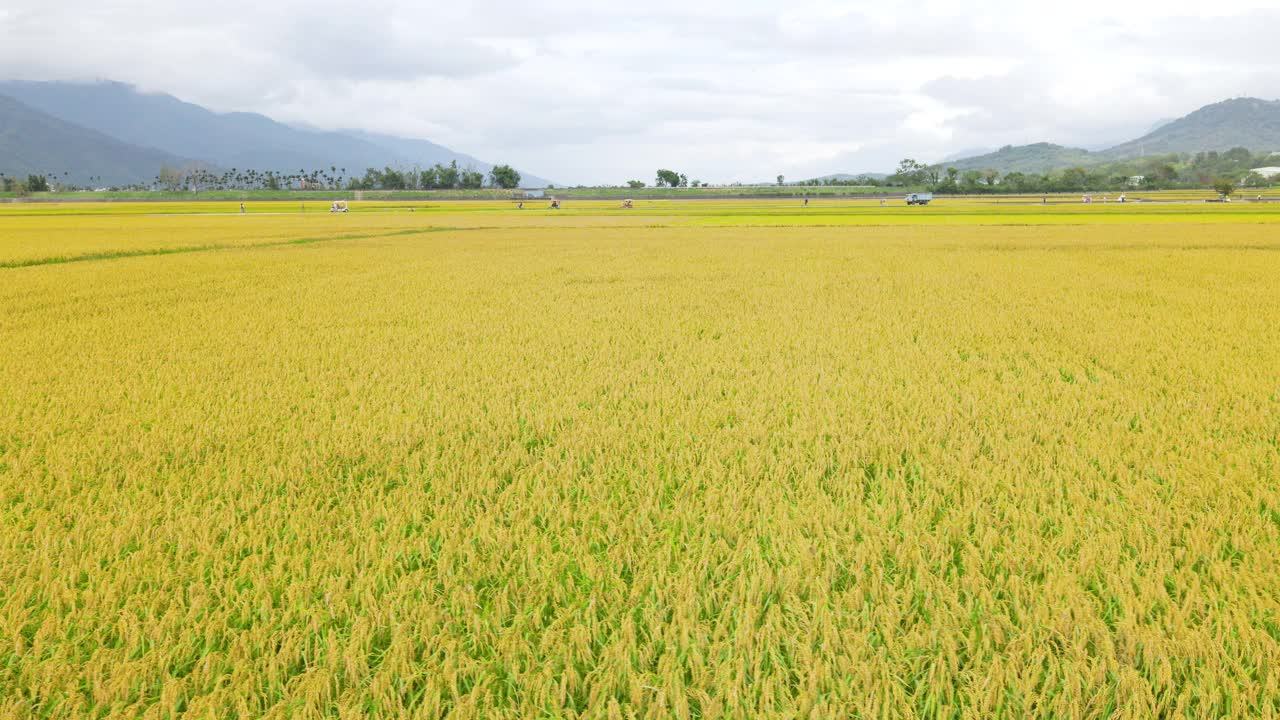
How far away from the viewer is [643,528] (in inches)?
89.7

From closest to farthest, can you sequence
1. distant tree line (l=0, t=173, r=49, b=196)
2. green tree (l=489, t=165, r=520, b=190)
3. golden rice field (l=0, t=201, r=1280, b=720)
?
golden rice field (l=0, t=201, r=1280, b=720)
distant tree line (l=0, t=173, r=49, b=196)
green tree (l=489, t=165, r=520, b=190)

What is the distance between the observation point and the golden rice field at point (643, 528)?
155cm

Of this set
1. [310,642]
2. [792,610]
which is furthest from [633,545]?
[310,642]

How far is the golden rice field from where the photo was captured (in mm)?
1549

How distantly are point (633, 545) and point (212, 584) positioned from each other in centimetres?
130

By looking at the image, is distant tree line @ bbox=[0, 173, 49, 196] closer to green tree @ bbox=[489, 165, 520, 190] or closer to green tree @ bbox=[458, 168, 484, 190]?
green tree @ bbox=[458, 168, 484, 190]

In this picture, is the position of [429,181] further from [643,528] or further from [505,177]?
[643,528]

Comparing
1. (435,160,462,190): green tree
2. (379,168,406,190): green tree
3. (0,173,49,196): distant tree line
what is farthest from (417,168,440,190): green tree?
(0,173,49,196): distant tree line

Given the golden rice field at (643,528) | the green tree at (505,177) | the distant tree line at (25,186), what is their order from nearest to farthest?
the golden rice field at (643,528) → the distant tree line at (25,186) → the green tree at (505,177)

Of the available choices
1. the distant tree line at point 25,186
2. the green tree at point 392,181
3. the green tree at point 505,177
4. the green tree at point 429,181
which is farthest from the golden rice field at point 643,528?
the distant tree line at point 25,186

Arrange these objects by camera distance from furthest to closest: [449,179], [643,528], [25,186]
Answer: [449,179] → [25,186] → [643,528]

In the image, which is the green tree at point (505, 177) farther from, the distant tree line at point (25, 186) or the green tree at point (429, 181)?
the distant tree line at point (25, 186)

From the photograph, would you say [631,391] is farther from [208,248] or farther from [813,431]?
[208,248]

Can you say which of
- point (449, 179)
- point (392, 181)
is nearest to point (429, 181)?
point (449, 179)
